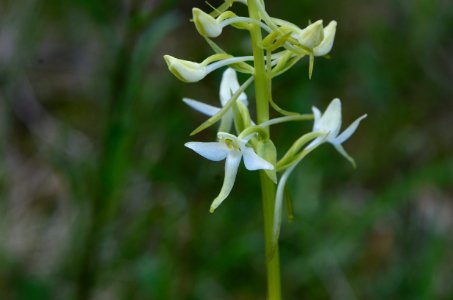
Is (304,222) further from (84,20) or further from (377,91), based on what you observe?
(84,20)

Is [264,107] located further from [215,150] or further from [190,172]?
[190,172]

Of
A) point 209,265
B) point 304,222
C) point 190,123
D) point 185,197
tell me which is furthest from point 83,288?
point 190,123

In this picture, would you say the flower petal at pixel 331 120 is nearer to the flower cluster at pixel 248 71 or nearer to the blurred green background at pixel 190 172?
the flower cluster at pixel 248 71

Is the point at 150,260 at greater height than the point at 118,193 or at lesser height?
lesser

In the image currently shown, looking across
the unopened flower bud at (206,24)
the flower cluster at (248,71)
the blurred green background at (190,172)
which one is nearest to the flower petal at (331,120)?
the flower cluster at (248,71)

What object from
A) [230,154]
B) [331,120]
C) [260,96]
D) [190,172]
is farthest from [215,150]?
[190,172]

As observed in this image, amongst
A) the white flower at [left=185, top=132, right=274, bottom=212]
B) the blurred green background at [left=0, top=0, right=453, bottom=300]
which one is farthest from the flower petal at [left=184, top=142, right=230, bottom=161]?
the blurred green background at [left=0, top=0, right=453, bottom=300]
